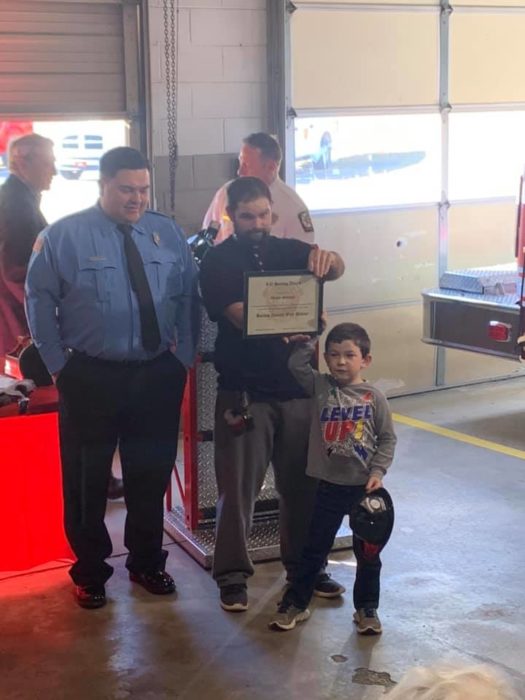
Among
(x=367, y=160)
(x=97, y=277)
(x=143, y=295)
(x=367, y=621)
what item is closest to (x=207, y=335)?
(x=143, y=295)

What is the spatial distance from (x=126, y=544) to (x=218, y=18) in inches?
170

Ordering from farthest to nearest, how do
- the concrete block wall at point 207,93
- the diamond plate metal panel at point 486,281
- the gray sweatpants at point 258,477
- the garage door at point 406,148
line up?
the garage door at point 406,148, the diamond plate metal panel at point 486,281, the concrete block wall at point 207,93, the gray sweatpants at point 258,477

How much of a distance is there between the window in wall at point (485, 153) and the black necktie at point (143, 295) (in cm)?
506

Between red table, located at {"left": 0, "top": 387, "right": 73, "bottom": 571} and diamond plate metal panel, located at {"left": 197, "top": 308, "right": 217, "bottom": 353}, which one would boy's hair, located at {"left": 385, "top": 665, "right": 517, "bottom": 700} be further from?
diamond plate metal panel, located at {"left": 197, "top": 308, "right": 217, "bottom": 353}

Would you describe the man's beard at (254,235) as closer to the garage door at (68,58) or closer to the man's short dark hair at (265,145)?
the man's short dark hair at (265,145)

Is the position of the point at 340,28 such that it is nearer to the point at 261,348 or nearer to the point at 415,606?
the point at 261,348

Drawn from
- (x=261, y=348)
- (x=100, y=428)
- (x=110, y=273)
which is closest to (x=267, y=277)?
(x=261, y=348)

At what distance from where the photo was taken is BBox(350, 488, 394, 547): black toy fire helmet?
4.56 m

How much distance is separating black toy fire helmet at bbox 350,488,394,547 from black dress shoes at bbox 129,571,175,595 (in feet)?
3.65

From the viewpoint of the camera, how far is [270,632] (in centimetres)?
480

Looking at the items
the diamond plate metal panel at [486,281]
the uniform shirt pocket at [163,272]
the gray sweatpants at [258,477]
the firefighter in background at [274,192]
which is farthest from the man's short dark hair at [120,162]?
the diamond plate metal panel at [486,281]

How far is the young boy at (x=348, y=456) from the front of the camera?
15.3 ft

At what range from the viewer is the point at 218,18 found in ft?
26.3

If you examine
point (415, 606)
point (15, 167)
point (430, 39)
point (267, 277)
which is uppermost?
point (430, 39)
